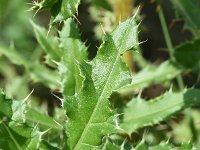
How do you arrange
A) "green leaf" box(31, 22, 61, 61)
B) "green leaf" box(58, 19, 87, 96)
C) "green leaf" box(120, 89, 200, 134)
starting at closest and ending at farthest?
"green leaf" box(58, 19, 87, 96), "green leaf" box(120, 89, 200, 134), "green leaf" box(31, 22, 61, 61)

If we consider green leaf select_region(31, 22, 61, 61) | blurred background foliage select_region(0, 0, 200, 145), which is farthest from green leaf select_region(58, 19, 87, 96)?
green leaf select_region(31, 22, 61, 61)

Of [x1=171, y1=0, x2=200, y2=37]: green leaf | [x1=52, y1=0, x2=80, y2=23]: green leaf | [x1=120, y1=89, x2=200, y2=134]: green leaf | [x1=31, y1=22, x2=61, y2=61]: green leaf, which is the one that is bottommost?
[x1=120, y1=89, x2=200, y2=134]: green leaf

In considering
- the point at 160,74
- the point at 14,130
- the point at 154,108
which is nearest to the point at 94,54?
the point at 160,74

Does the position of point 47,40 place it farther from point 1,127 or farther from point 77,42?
point 1,127

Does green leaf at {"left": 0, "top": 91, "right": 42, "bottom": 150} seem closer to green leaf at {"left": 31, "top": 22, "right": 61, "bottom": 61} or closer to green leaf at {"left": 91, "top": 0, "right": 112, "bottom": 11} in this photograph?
green leaf at {"left": 31, "top": 22, "right": 61, "bottom": 61}

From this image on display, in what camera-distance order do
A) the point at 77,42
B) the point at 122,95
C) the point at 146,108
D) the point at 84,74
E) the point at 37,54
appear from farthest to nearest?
the point at 37,54 → the point at 122,95 → the point at 146,108 → the point at 77,42 → the point at 84,74

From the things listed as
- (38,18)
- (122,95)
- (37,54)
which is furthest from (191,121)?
(38,18)
